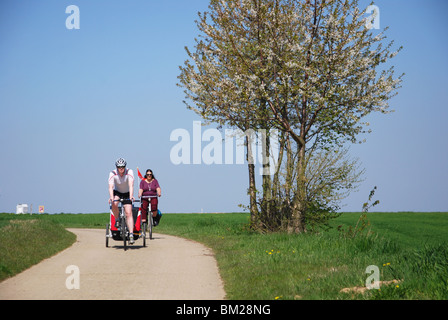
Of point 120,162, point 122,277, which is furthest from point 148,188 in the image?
point 122,277

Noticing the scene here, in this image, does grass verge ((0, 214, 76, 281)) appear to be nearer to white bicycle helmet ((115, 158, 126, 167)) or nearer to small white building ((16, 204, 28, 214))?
white bicycle helmet ((115, 158, 126, 167))

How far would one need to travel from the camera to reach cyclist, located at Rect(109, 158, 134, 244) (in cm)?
1575

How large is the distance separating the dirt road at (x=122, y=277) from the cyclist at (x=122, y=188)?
106 centimetres

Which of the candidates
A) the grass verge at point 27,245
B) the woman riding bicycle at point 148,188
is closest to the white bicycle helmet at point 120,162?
the grass verge at point 27,245

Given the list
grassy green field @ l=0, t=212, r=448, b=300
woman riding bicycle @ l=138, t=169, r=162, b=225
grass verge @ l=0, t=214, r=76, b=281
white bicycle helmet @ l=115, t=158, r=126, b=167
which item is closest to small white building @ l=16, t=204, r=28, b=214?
grass verge @ l=0, t=214, r=76, b=281

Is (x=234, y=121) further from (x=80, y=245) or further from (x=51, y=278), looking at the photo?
(x=51, y=278)

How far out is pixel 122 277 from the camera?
10.8 metres

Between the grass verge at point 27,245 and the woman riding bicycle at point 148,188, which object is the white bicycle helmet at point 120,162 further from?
the woman riding bicycle at point 148,188

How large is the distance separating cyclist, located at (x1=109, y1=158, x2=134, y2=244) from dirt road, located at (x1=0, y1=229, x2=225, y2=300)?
41.5 inches

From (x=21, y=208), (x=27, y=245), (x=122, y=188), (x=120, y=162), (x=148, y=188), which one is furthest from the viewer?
(x=21, y=208)

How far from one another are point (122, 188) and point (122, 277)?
5692 mm

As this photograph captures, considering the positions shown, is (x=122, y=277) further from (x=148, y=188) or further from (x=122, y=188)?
(x=148, y=188)

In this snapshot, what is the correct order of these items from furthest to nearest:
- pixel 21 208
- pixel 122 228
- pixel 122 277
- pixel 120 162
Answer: pixel 21 208 < pixel 122 228 < pixel 120 162 < pixel 122 277

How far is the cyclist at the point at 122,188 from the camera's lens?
1575cm
